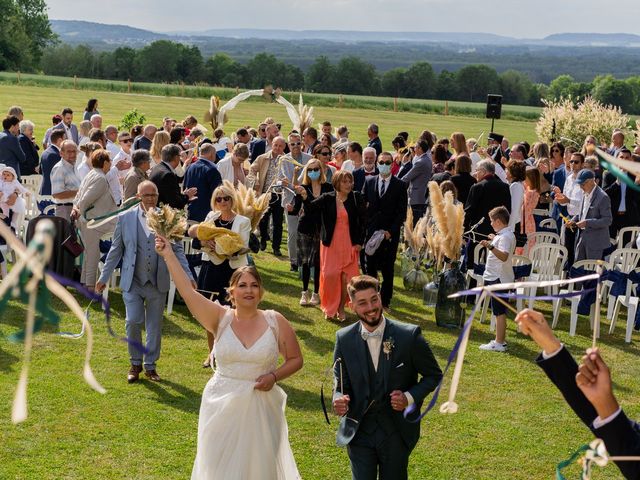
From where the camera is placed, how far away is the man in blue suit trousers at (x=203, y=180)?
12625 mm

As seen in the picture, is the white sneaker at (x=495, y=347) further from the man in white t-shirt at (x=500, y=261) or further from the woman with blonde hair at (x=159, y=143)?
the woman with blonde hair at (x=159, y=143)

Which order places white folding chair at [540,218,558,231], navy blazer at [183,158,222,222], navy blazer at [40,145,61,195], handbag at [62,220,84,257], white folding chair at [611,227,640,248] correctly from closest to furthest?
1. handbag at [62,220,84,257]
2. navy blazer at [183,158,222,222]
3. white folding chair at [611,227,640,248]
4. navy blazer at [40,145,61,195]
5. white folding chair at [540,218,558,231]

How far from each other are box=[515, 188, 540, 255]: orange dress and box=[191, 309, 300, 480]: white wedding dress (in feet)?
25.5

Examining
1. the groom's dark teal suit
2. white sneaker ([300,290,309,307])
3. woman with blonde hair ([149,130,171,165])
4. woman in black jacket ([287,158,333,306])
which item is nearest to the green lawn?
white sneaker ([300,290,309,307])

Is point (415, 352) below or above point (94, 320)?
above

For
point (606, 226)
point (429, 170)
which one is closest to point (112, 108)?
point (429, 170)

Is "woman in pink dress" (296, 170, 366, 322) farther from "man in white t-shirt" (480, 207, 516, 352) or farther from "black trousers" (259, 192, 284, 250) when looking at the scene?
"black trousers" (259, 192, 284, 250)

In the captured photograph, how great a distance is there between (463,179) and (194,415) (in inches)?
261

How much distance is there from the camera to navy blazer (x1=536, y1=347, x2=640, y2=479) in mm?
3295

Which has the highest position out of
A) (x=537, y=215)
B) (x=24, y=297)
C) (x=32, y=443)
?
(x=24, y=297)

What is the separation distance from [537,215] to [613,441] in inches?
503

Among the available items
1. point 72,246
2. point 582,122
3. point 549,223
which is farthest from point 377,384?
point 582,122

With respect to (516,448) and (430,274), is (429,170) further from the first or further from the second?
(516,448)

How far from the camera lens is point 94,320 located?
11867 mm
